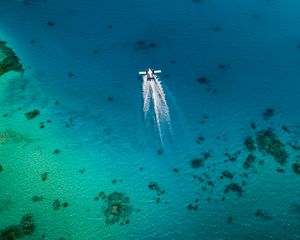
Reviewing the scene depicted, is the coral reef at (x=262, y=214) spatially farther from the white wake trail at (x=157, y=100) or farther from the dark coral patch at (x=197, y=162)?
the white wake trail at (x=157, y=100)

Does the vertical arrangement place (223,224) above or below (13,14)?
below

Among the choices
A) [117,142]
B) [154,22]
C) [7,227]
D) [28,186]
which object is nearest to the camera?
[7,227]

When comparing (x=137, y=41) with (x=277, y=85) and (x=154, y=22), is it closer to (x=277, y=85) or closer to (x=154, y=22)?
(x=154, y=22)

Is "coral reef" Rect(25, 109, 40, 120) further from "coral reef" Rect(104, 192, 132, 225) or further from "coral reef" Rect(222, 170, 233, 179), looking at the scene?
"coral reef" Rect(222, 170, 233, 179)

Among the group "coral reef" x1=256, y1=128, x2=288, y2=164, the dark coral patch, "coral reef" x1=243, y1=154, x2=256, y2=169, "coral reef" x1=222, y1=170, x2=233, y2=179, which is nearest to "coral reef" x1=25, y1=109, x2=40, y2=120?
the dark coral patch

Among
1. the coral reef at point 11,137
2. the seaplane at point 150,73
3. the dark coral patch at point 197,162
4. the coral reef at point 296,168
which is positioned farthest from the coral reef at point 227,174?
the coral reef at point 11,137

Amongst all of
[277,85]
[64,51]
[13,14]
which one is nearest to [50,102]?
[64,51]
